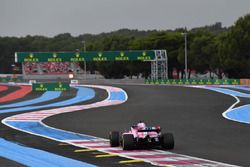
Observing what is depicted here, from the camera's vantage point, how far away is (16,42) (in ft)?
643

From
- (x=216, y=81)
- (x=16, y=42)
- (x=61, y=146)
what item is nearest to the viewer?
(x=61, y=146)

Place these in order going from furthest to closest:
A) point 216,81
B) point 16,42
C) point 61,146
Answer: point 16,42 → point 216,81 → point 61,146

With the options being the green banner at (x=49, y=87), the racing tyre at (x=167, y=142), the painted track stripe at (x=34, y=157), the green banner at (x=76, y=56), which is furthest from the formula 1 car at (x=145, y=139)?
the green banner at (x=76, y=56)

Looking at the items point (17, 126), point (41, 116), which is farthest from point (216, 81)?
point (17, 126)

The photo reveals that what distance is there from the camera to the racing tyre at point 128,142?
1424 centimetres

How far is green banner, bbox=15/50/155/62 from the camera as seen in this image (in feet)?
241

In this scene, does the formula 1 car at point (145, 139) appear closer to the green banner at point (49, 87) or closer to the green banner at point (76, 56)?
the green banner at point (49, 87)

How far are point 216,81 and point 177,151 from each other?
2339 inches

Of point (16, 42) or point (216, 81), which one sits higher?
point (16, 42)

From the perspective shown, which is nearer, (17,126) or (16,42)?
(17,126)

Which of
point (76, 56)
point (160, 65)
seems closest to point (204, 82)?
point (160, 65)

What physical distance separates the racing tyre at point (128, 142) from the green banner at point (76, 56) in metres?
60.5

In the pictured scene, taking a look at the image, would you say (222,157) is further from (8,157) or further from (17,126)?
(17,126)

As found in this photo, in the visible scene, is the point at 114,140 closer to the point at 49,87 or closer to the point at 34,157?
the point at 34,157
